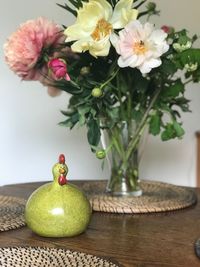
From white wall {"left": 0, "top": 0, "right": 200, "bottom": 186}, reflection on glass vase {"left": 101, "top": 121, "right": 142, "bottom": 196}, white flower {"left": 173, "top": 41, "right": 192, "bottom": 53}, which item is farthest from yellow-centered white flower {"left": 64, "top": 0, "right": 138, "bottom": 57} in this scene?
white wall {"left": 0, "top": 0, "right": 200, "bottom": 186}

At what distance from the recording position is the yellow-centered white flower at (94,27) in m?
1.05

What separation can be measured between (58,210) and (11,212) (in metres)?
0.23

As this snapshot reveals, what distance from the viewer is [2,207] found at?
44.4 inches

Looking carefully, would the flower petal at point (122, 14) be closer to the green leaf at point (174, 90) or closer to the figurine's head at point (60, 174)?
the green leaf at point (174, 90)

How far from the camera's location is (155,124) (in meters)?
1.21

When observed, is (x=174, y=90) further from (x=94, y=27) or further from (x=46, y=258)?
(x=46, y=258)

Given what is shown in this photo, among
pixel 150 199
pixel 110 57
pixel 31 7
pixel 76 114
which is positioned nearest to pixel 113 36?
pixel 110 57

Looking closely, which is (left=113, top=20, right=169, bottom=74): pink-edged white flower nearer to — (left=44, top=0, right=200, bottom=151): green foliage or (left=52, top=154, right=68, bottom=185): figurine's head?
(left=44, top=0, right=200, bottom=151): green foliage

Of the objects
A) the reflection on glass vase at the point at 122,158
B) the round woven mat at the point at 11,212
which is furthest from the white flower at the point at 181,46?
the round woven mat at the point at 11,212

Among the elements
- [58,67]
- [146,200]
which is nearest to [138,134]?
[146,200]

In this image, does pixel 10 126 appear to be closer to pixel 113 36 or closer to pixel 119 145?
pixel 119 145

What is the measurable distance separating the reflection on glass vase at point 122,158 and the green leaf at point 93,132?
6 centimetres

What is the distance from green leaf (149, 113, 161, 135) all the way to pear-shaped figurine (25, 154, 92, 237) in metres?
0.35

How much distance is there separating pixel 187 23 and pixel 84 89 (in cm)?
151
